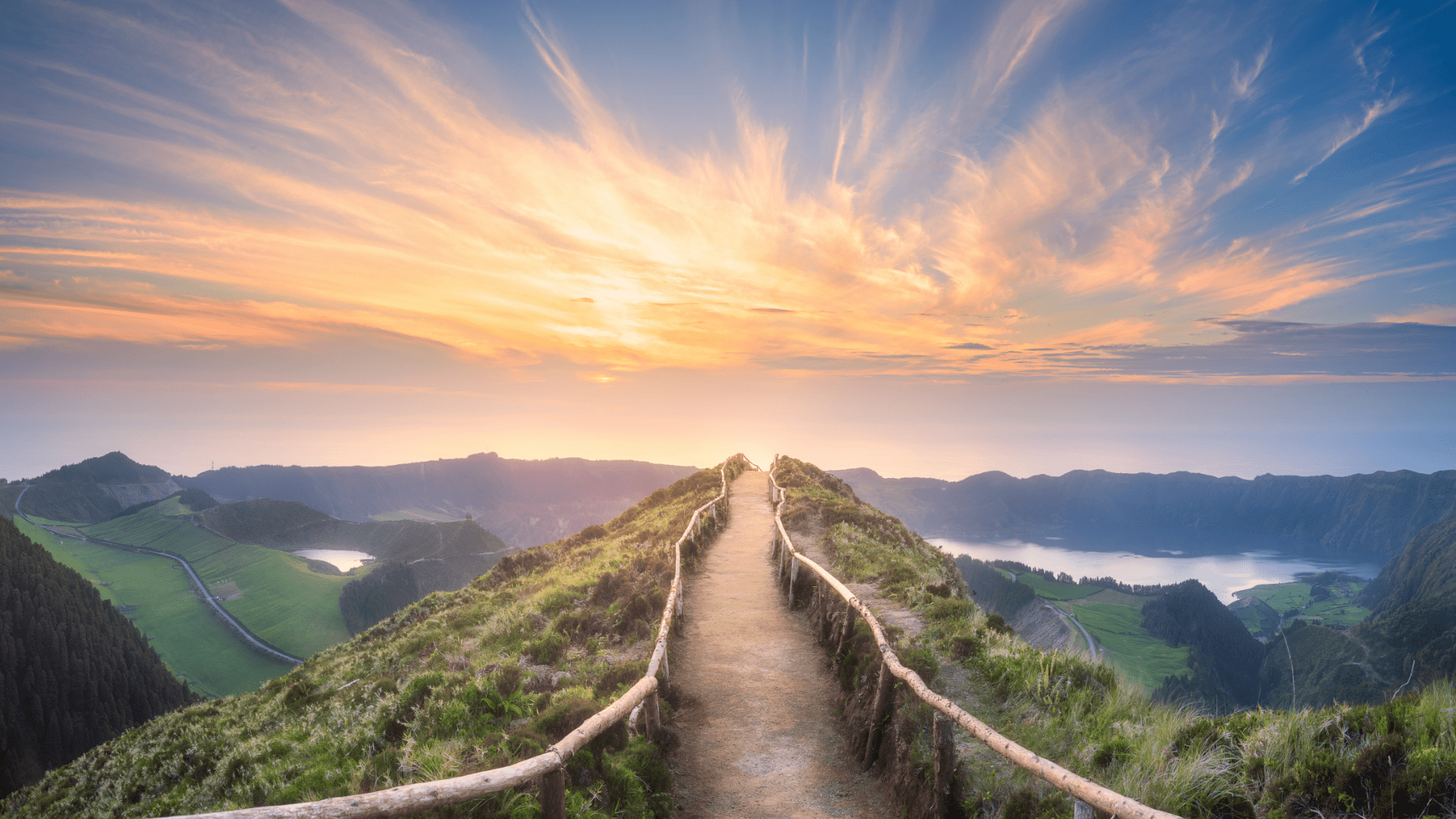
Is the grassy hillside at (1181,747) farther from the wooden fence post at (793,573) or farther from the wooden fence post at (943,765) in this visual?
the wooden fence post at (793,573)

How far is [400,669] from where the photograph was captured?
1838cm

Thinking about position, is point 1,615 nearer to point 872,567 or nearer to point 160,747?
point 160,747

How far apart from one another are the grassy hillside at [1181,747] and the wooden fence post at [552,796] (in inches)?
191

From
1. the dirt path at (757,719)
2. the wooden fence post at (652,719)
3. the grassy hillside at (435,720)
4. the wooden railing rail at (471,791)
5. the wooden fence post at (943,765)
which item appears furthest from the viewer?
the wooden fence post at (652,719)

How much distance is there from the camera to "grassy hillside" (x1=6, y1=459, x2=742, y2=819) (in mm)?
8297

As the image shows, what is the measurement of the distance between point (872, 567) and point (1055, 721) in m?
11.1

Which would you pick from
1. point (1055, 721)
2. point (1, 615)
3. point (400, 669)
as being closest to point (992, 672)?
point (1055, 721)

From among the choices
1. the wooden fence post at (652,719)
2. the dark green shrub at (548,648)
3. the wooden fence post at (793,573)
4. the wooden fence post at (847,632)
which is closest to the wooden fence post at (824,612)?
the wooden fence post at (847,632)

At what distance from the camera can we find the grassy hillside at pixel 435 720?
27.2 ft

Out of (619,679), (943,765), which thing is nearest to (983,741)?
(943,765)

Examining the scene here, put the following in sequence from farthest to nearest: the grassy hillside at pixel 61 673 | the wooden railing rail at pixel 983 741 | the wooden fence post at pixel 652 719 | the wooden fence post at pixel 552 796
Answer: the grassy hillside at pixel 61 673 < the wooden fence post at pixel 652 719 < the wooden fence post at pixel 552 796 < the wooden railing rail at pixel 983 741

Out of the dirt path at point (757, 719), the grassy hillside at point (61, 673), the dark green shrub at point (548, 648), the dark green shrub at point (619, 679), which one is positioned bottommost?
the grassy hillside at point (61, 673)

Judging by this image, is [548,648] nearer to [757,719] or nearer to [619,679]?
[619,679]

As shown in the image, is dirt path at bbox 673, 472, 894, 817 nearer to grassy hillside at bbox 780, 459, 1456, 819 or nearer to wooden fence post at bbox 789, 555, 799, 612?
wooden fence post at bbox 789, 555, 799, 612
